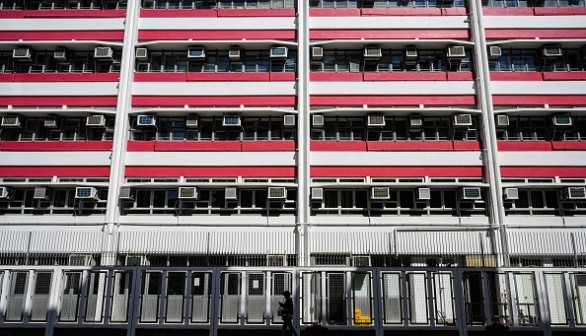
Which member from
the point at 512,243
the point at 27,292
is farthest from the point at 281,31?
the point at 27,292

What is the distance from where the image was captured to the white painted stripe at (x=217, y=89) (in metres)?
24.6

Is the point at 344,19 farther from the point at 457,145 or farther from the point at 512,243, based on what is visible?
the point at 512,243

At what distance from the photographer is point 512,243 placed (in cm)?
2148

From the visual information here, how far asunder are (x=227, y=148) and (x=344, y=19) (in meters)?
8.99

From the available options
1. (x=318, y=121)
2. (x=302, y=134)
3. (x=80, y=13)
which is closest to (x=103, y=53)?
(x=80, y=13)

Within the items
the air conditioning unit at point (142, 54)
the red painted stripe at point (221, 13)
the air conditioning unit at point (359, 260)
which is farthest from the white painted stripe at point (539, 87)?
the air conditioning unit at point (142, 54)

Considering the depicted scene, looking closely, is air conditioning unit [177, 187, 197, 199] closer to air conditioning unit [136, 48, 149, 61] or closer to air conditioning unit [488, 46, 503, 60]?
air conditioning unit [136, 48, 149, 61]

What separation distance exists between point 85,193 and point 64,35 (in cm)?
878

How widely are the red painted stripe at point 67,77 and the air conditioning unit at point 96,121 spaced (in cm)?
213

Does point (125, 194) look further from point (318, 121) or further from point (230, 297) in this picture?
point (230, 297)

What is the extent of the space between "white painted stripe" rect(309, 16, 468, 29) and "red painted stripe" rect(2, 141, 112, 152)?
1209 cm

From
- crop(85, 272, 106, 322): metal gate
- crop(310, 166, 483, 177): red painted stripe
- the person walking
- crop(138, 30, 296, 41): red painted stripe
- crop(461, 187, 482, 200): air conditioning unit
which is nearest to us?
the person walking

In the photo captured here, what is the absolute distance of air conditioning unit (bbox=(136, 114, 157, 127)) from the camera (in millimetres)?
23953

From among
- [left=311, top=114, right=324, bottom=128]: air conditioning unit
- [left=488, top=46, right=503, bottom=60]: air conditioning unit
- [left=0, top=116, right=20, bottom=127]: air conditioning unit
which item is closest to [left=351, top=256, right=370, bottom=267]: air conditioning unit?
[left=311, top=114, right=324, bottom=128]: air conditioning unit
